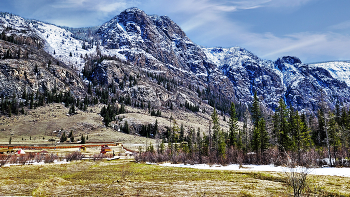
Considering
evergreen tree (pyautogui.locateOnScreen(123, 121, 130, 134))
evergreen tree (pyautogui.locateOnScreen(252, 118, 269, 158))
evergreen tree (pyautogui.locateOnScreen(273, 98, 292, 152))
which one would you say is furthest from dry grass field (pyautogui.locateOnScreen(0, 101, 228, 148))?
evergreen tree (pyautogui.locateOnScreen(273, 98, 292, 152))

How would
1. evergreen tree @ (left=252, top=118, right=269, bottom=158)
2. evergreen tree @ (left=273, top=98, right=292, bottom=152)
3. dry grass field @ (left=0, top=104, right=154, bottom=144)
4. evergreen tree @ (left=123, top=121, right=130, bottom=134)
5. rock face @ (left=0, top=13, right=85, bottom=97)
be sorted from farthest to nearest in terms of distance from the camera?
rock face @ (left=0, top=13, right=85, bottom=97)
evergreen tree @ (left=123, top=121, right=130, bottom=134)
dry grass field @ (left=0, top=104, right=154, bottom=144)
evergreen tree @ (left=252, top=118, right=269, bottom=158)
evergreen tree @ (left=273, top=98, right=292, bottom=152)

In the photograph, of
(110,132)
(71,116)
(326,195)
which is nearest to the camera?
(326,195)

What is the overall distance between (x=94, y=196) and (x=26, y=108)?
15512 centimetres

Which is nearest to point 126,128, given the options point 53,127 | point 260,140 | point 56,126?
point 56,126

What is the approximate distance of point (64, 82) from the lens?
19475 centimetres

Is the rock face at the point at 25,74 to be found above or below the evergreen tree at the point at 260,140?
above

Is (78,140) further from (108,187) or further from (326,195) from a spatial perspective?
(326,195)

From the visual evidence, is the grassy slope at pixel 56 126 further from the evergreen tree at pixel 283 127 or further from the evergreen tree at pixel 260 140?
the evergreen tree at pixel 283 127

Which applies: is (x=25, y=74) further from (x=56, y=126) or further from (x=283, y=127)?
(x=283, y=127)

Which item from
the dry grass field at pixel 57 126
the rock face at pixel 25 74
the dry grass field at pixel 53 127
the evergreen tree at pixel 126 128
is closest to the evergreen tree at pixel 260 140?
the dry grass field at pixel 57 126

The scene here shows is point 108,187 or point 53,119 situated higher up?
point 53,119

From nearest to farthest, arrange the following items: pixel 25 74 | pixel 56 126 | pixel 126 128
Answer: pixel 56 126
pixel 126 128
pixel 25 74

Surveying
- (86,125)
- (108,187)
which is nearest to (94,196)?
(108,187)

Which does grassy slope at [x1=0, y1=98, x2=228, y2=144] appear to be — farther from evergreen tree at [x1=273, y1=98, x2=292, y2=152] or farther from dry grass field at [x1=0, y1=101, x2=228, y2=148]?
evergreen tree at [x1=273, y1=98, x2=292, y2=152]
